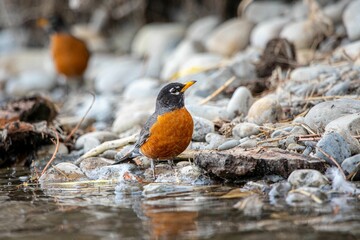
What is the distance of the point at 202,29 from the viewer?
1105 cm

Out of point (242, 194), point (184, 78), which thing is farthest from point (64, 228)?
point (184, 78)

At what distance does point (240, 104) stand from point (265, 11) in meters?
4.34

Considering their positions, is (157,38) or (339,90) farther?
(157,38)

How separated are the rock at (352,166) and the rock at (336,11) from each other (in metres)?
4.81

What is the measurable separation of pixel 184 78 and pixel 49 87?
464cm

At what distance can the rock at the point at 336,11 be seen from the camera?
882 centimetres

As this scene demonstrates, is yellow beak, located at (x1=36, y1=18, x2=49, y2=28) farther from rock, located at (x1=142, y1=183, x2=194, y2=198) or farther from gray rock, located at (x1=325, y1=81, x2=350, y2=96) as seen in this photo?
rock, located at (x1=142, y1=183, x2=194, y2=198)

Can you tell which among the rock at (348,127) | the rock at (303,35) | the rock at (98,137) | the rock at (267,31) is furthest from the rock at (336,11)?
the rock at (348,127)

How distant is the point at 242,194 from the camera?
414 centimetres

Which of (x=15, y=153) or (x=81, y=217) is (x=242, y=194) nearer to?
(x=81, y=217)

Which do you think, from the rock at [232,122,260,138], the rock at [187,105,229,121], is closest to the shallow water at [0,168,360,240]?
the rock at [232,122,260,138]

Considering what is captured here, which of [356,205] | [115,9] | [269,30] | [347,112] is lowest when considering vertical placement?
[356,205]

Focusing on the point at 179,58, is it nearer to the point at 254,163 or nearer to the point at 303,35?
the point at 303,35

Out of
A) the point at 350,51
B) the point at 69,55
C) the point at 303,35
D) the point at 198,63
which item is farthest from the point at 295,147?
the point at 69,55
